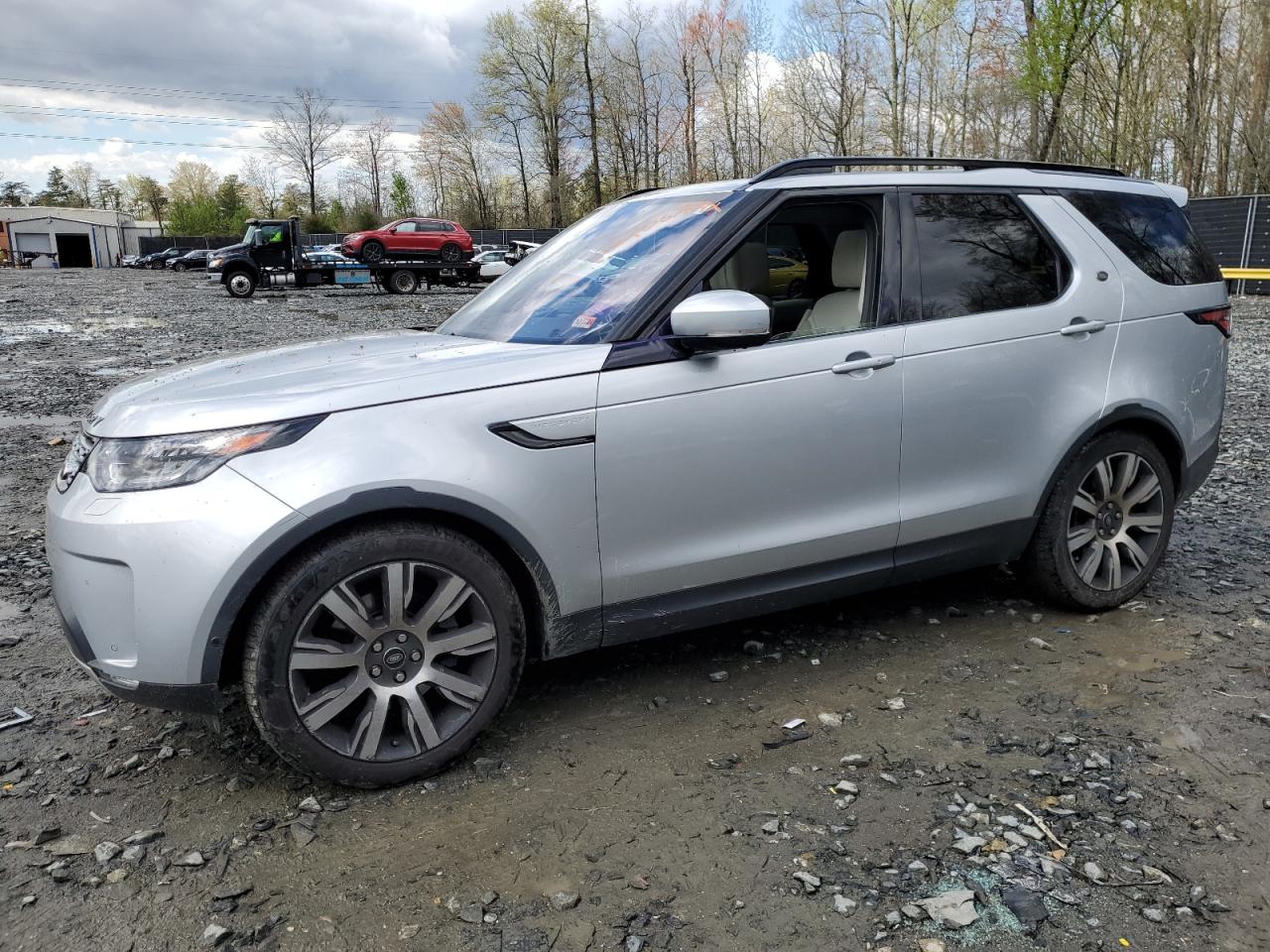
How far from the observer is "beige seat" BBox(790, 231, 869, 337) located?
143 inches

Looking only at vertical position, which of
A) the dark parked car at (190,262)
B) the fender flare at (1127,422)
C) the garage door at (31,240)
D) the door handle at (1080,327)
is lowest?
the fender flare at (1127,422)

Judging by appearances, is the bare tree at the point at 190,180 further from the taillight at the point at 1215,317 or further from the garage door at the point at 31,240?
the taillight at the point at 1215,317

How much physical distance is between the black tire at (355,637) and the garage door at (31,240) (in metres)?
110

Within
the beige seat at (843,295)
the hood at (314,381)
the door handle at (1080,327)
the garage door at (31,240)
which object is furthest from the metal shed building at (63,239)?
the door handle at (1080,327)

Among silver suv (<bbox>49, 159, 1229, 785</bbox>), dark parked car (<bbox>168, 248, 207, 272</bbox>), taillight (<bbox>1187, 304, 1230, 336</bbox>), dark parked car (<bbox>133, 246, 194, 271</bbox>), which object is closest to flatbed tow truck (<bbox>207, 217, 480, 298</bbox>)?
silver suv (<bbox>49, 159, 1229, 785</bbox>)

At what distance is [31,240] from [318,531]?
111 metres

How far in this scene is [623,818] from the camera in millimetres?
2805

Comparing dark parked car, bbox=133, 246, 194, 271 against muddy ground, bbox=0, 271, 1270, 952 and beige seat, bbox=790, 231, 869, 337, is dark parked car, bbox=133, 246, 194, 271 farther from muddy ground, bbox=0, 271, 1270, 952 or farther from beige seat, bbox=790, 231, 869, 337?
beige seat, bbox=790, 231, 869, 337

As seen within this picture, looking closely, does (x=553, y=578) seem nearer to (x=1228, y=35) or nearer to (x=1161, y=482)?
(x=1161, y=482)

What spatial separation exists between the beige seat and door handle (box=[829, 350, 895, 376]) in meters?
0.12

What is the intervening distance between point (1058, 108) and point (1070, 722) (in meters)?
A: 31.3

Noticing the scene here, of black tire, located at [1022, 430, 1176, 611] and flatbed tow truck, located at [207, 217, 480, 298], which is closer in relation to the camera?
black tire, located at [1022, 430, 1176, 611]

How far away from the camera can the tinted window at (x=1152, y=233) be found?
4184mm

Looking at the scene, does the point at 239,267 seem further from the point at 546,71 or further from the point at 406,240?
the point at 546,71
